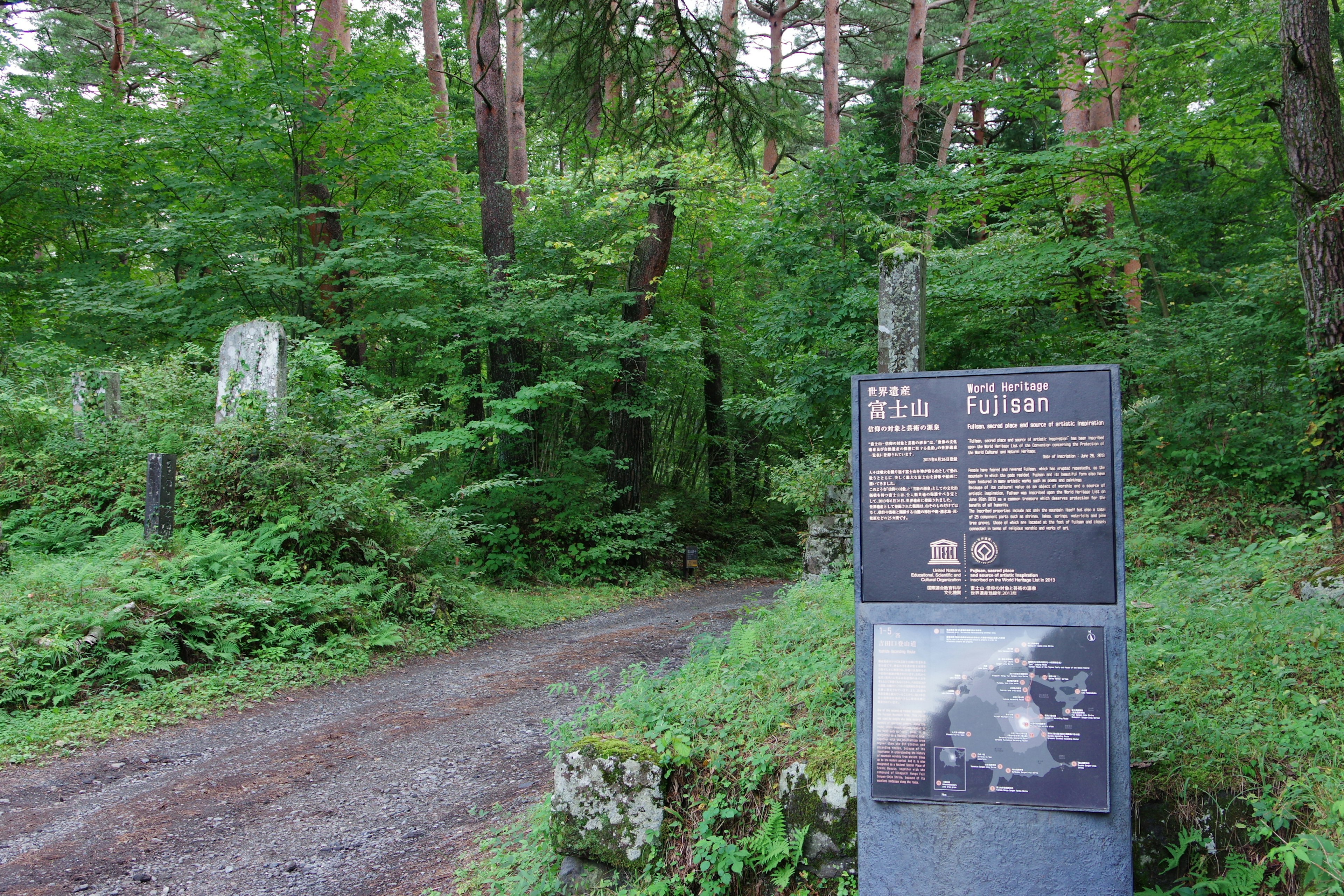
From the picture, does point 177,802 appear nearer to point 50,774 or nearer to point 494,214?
point 50,774

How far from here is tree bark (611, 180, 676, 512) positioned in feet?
45.8

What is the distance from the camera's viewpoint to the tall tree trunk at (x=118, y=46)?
53.7 ft

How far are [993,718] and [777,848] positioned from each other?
1.06 meters

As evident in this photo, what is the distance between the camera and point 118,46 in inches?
Answer: 690

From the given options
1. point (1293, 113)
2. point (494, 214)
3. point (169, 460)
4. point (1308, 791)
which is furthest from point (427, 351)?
point (1308, 791)

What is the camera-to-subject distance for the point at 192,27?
1814cm

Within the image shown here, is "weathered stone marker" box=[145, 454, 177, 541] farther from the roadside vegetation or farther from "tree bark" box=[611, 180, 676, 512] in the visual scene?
"tree bark" box=[611, 180, 676, 512]

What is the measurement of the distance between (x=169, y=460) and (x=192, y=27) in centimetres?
1535

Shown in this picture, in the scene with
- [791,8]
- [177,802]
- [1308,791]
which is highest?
[791,8]

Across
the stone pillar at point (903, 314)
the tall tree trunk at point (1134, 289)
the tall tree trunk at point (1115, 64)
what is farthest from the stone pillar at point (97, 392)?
the tall tree trunk at point (1134, 289)

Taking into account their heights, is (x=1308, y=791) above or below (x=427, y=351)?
below

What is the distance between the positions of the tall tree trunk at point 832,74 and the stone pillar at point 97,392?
1342cm

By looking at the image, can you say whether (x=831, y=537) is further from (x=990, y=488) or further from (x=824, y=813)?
(x=990, y=488)

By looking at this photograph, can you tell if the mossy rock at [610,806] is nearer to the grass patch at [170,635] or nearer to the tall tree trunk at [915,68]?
the grass patch at [170,635]
